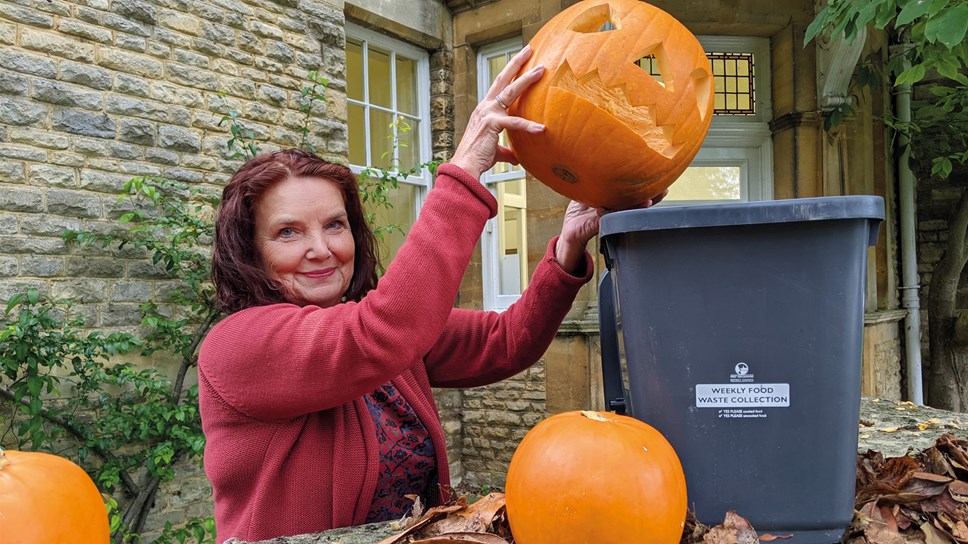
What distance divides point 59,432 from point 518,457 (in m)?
3.40

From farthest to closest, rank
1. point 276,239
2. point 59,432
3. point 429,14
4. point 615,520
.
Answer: point 429,14 < point 59,432 < point 276,239 < point 615,520

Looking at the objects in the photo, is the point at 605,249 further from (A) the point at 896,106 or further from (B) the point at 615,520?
(A) the point at 896,106

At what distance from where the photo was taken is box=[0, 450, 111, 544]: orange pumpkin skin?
33.1 inches

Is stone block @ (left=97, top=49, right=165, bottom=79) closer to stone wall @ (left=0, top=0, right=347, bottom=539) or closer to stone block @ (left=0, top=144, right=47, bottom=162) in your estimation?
stone wall @ (left=0, top=0, right=347, bottom=539)

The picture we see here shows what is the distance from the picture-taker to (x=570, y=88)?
1.29 m

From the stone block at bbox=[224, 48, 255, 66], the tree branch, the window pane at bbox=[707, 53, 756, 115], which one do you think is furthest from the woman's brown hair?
the window pane at bbox=[707, 53, 756, 115]

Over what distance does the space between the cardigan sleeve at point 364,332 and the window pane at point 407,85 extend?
5.13 metres

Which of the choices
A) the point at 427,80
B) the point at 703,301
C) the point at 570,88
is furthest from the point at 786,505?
the point at 427,80

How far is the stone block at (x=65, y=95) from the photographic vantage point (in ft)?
11.7

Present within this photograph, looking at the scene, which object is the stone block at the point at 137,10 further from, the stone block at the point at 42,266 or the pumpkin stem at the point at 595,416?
the pumpkin stem at the point at 595,416

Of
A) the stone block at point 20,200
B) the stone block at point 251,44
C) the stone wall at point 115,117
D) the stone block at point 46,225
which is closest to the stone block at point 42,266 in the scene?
the stone wall at point 115,117

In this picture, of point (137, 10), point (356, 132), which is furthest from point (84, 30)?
point (356, 132)

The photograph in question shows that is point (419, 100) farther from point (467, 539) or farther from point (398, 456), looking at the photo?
point (467, 539)

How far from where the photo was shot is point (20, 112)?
3492 mm
